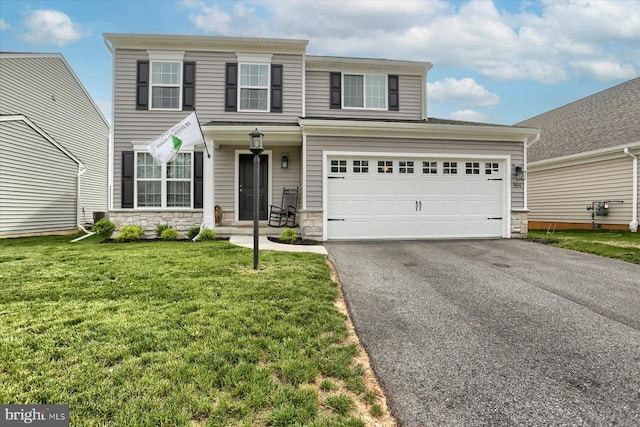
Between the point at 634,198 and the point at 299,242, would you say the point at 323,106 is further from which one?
the point at 634,198

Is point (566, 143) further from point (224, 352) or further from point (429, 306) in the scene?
point (224, 352)

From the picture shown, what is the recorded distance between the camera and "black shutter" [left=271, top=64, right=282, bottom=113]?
10.6 meters

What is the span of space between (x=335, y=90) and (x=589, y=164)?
383 inches

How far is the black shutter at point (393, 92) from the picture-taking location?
11569mm

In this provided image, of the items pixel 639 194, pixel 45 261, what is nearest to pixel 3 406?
pixel 45 261

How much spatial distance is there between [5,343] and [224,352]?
1726mm

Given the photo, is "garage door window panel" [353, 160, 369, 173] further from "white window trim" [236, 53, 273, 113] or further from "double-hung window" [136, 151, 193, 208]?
"double-hung window" [136, 151, 193, 208]

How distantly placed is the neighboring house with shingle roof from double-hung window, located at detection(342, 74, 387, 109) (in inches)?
301

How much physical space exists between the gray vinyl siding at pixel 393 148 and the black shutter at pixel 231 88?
134 inches

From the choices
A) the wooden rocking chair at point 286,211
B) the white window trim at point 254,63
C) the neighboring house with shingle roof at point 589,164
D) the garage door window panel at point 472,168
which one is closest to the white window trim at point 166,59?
the white window trim at point 254,63

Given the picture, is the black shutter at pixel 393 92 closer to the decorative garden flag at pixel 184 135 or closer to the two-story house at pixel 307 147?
the two-story house at pixel 307 147

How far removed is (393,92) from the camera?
11.6 m

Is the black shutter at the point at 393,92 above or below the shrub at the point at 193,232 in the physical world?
above

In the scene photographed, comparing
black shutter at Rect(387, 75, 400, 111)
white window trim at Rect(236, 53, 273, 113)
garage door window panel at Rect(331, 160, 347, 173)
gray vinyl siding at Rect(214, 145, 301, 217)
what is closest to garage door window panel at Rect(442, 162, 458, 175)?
garage door window panel at Rect(331, 160, 347, 173)
